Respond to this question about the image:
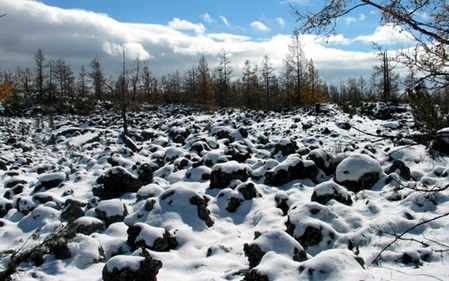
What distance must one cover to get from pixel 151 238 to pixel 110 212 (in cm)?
243

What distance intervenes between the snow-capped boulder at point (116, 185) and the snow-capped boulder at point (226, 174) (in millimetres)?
2506

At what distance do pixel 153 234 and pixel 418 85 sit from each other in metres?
6.86

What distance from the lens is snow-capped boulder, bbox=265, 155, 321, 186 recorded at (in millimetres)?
12688

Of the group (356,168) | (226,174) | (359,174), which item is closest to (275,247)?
(359,174)

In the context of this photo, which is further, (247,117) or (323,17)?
(247,117)

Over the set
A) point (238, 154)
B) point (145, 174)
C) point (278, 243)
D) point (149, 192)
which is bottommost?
point (278, 243)

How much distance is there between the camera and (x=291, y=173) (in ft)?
41.9

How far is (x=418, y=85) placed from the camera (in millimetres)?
2928

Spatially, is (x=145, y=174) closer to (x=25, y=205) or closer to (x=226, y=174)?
(x=226, y=174)

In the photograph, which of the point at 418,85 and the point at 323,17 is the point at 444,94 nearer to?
the point at 418,85

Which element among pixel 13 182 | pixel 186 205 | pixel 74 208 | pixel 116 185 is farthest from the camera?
pixel 13 182

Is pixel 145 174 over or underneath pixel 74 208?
over

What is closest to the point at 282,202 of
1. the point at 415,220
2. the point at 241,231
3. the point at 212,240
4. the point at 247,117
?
the point at 241,231

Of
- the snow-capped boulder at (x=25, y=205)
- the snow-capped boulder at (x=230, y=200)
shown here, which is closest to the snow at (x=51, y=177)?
the snow-capped boulder at (x=25, y=205)
